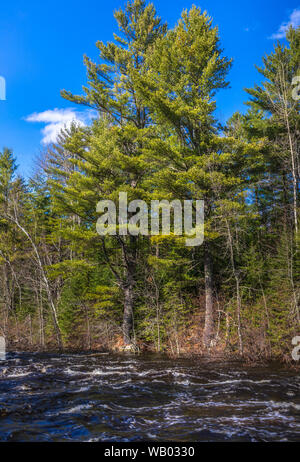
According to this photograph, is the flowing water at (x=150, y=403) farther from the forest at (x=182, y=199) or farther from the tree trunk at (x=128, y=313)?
the tree trunk at (x=128, y=313)

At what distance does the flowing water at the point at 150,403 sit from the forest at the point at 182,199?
326 cm

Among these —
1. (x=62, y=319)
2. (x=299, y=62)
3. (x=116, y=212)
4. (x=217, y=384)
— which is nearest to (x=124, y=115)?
(x=116, y=212)

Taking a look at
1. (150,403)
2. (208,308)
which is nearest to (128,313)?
(208,308)

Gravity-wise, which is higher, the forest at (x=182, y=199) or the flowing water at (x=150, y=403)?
the forest at (x=182, y=199)

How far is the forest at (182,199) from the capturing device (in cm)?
1341

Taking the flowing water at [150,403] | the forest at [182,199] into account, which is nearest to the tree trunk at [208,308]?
the forest at [182,199]

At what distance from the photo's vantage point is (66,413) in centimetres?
Result: 630

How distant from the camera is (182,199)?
15.0 meters

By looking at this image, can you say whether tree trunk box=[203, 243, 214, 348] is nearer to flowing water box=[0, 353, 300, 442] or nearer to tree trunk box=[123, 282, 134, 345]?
flowing water box=[0, 353, 300, 442]

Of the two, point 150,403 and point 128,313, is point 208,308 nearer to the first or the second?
point 128,313

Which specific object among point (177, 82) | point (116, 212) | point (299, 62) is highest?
point (299, 62)

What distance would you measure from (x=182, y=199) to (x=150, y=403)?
9611 millimetres
